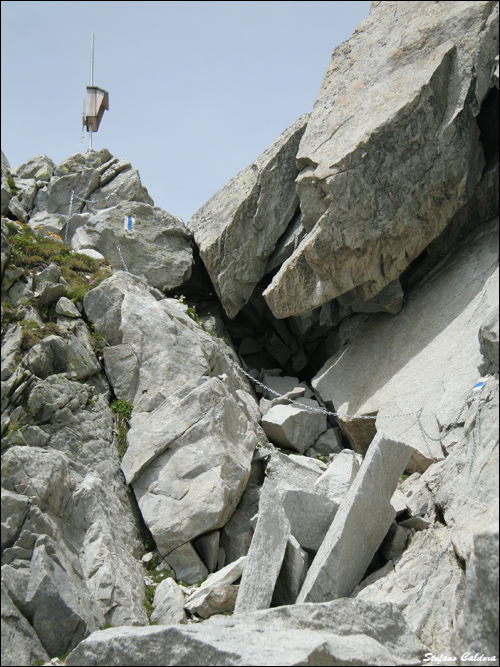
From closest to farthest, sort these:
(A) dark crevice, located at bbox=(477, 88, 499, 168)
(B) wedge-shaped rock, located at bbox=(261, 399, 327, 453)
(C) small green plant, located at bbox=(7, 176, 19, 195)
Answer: (A) dark crevice, located at bbox=(477, 88, 499, 168)
(B) wedge-shaped rock, located at bbox=(261, 399, 327, 453)
(C) small green plant, located at bbox=(7, 176, 19, 195)

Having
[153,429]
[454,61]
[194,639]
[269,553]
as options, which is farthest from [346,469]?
[454,61]

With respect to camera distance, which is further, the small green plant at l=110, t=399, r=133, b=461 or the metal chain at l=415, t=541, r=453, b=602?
the small green plant at l=110, t=399, r=133, b=461

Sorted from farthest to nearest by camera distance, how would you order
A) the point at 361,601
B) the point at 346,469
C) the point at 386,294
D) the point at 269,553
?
the point at 386,294, the point at 346,469, the point at 269,553, the point at 361,601

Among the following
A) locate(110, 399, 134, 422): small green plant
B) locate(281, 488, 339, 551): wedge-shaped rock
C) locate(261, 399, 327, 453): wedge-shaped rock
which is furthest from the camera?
locate(261, 399, 327, 453): wedge-shaped rock

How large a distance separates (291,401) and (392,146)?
7.80m

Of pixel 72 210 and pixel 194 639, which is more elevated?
pixel 72 210

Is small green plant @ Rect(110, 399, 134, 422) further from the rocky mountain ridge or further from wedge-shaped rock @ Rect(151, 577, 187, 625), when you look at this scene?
wedge-shaped rock @ Rect(151, 577, 187, 625)

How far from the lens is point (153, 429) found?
13398 mm

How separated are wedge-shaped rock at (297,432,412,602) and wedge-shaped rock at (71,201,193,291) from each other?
506 inches

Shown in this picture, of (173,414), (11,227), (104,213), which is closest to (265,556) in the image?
(173,414)

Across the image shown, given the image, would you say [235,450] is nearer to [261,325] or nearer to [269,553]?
[269,553]

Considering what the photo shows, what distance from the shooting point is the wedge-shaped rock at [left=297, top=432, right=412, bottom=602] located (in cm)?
945

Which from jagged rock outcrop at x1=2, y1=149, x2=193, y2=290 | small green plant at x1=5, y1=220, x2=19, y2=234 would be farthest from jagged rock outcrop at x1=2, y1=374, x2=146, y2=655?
jagged rock outcrop at x1=2, y1=149, x2=193, y2=290

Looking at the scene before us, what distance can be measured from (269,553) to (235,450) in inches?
146
